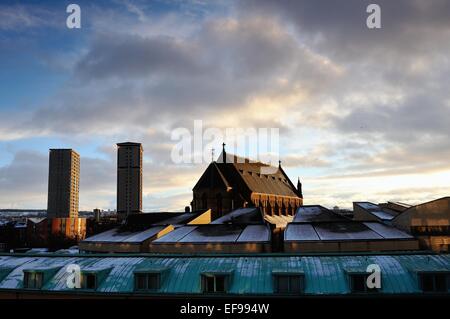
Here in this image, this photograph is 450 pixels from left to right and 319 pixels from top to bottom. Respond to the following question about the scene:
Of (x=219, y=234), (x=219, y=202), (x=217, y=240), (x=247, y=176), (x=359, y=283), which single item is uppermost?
(x=247, y=176)

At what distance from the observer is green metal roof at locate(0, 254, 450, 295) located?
30922mm

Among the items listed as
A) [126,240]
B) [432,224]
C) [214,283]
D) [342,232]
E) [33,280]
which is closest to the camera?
[214,283]

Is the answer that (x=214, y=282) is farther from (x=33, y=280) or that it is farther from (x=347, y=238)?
(x=347, y=238)

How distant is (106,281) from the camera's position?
109ft

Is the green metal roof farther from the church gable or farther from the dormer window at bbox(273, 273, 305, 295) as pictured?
the church gable

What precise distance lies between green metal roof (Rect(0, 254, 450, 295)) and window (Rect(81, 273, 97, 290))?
671 mm

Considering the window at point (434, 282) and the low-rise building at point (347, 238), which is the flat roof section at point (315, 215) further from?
the window at point (434, 282)

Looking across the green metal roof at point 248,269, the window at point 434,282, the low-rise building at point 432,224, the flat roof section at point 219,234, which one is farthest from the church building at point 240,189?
A: the window at point 434,282

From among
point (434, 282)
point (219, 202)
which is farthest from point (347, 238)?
point (219, 202)

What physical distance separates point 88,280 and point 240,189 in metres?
74.3

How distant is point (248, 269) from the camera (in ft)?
109

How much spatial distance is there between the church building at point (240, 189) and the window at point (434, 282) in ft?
227
